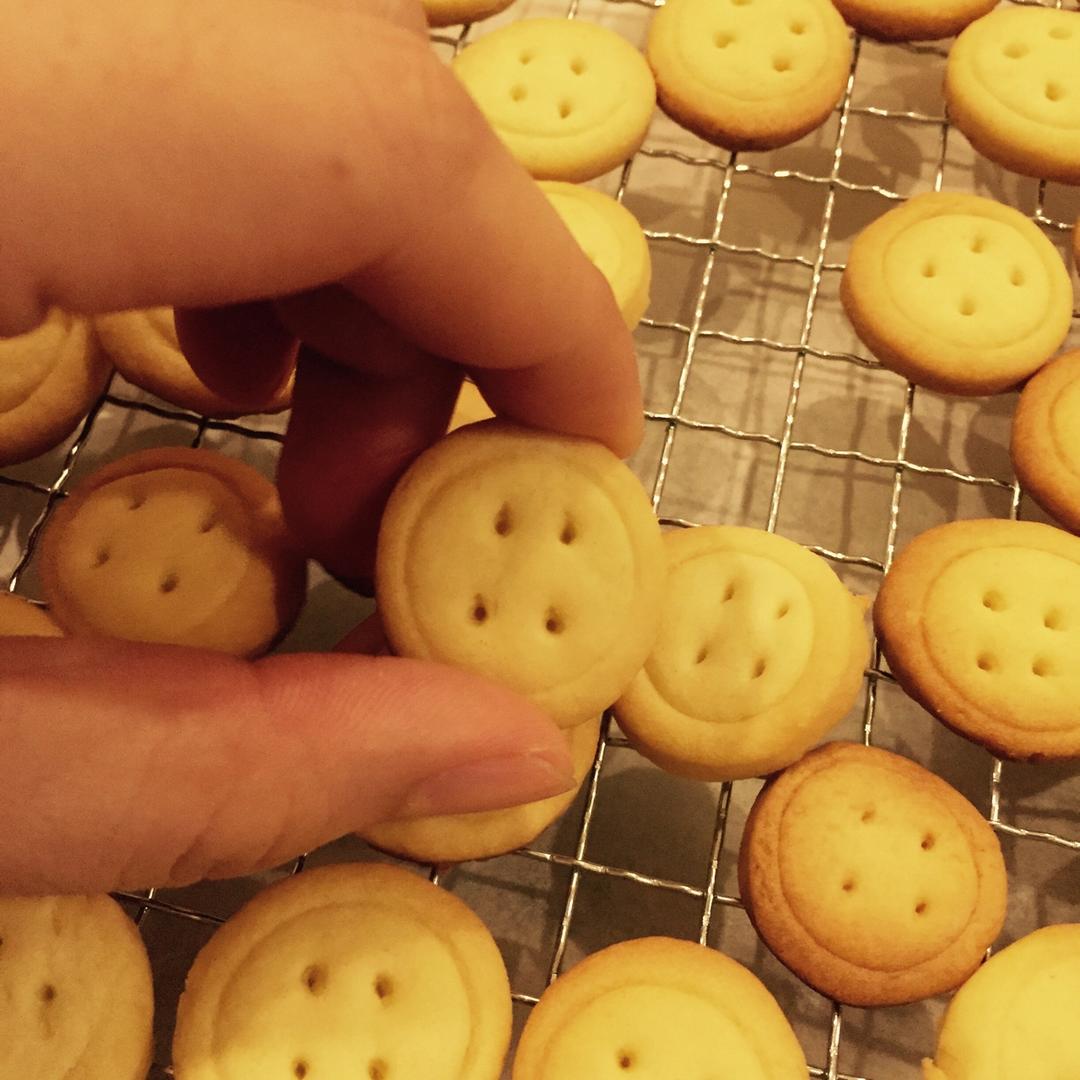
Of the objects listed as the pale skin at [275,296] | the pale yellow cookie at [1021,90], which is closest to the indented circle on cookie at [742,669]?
the pale skin at [275,296]

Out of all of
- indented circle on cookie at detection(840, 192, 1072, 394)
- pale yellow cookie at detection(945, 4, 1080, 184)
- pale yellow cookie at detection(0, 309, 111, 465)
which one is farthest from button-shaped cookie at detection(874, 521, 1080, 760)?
pale yellow cookie at detection(0, 309, 111, 465)

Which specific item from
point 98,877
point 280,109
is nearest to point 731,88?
point 280,109

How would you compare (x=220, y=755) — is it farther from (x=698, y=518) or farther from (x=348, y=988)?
(x=698, y=518)

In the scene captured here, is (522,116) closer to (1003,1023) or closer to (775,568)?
(775,568)

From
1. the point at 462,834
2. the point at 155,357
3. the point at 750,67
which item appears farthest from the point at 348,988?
the point at 750,67

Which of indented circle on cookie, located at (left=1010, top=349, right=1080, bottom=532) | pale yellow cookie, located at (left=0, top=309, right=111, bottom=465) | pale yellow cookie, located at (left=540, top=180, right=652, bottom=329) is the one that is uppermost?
pale yellow cookie, located at (left=540, top=180, right=652, bottom=329)

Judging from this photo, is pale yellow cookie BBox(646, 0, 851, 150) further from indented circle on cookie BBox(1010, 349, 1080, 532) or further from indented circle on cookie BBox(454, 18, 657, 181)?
indented circle on cookie BBox(1010, 349, 1080, 532)
